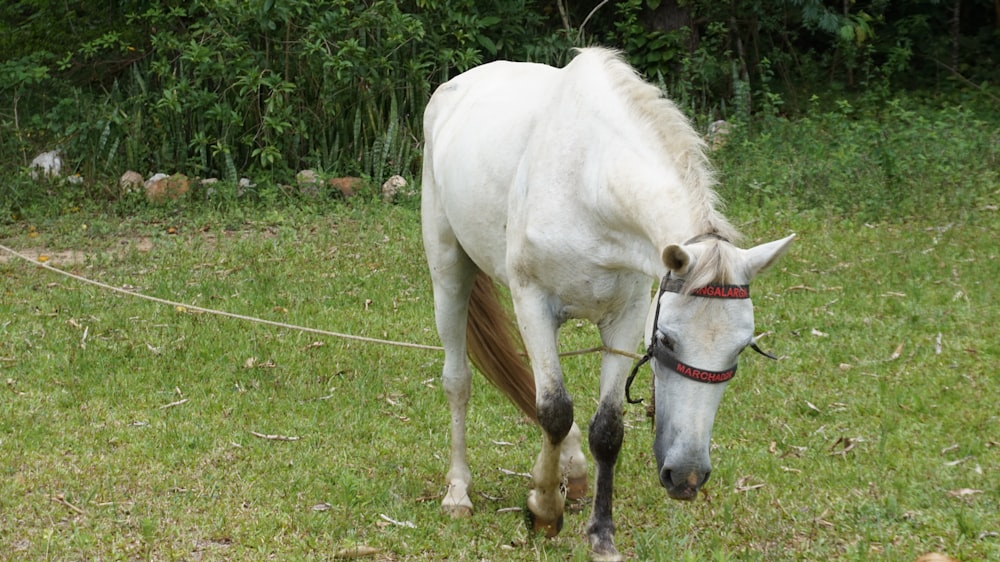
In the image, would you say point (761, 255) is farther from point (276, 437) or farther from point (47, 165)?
point (47, 165)

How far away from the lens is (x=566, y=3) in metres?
12.8

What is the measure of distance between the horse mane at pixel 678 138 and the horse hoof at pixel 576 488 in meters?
1.56

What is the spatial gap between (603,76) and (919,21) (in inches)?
411

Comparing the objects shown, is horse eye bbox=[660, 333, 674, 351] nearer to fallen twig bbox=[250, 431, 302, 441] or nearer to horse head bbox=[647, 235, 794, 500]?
horse head bbox=[647, 235, 794, 500]

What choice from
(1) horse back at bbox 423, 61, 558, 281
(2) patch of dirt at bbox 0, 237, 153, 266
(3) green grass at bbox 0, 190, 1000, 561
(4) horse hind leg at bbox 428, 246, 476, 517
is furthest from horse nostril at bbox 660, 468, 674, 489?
(2) patch of dirt at bbox 0, 237, 153, 266

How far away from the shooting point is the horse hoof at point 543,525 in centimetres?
412

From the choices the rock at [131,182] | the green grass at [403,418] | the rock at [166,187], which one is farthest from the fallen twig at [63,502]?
the rock at [131,182]

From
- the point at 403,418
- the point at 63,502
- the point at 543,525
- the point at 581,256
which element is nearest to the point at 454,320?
the point at 403,418

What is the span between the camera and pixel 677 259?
3.06 m

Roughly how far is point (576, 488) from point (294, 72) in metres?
7.29

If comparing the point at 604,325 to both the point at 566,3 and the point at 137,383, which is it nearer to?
the point at 137,383

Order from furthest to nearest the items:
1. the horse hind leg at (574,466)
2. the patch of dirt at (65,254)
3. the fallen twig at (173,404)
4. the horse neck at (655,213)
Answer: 1. the patch of dirt at (65,254)
2. the fallen twig at (173,404)
3. the horse hind leg at (574,466)
4. the horse neck at (655,213)

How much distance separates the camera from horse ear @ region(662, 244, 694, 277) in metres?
3.03

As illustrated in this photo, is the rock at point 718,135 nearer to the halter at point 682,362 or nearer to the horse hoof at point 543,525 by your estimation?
the horse hoof at point 543,525
